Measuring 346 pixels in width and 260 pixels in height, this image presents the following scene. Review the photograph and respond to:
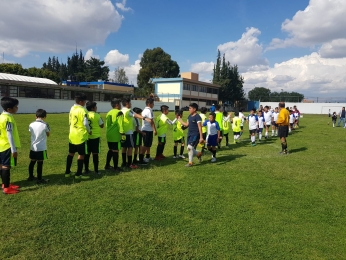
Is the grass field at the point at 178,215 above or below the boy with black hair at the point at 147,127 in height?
below

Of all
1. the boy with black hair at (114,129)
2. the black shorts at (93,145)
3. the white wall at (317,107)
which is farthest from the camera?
the white wall at (317,107)

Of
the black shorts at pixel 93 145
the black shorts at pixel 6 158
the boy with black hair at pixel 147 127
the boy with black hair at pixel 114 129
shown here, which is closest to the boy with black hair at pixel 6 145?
the black shorts at pixel 6 158

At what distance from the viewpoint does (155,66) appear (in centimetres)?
7112

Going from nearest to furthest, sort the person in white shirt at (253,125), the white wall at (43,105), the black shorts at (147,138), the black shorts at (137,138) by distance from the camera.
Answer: the black shorts at (137,138) → the black shorts at (147,138) → the person in white shirt at (253,125) → the white wall at (43,105)

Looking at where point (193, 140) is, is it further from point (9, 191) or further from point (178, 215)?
point (9, 191)

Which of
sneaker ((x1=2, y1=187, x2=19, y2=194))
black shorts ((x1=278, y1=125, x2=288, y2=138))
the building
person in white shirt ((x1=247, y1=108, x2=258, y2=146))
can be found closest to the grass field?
sneaker ((x1=2, y1=187, x2=19, y2=194))

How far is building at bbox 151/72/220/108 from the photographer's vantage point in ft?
192

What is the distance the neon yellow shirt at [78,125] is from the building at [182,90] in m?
49.8

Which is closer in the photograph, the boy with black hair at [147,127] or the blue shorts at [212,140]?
the boy with black hair at [147,127]

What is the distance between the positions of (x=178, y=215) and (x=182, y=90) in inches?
2176

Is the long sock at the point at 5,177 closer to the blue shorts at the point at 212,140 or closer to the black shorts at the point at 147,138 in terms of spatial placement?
the black shorts at the point at 147,138

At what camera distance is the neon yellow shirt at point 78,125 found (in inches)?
247

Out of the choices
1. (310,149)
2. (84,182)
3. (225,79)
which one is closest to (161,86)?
(225,79)

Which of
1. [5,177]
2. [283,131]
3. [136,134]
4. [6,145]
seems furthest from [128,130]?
[283,131]
